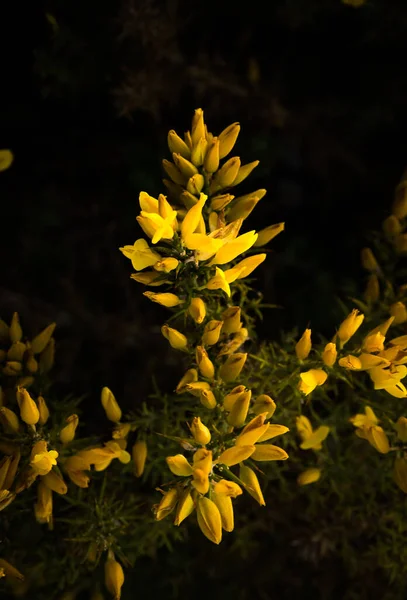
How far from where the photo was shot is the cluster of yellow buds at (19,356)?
114 centimetres

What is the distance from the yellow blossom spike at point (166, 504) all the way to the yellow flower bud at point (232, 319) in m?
0.26

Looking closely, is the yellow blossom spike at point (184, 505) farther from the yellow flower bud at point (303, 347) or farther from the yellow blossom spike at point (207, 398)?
the yellow flower bud at point (303, 347)

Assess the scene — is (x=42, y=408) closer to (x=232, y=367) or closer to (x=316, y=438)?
(x=232, y=367)

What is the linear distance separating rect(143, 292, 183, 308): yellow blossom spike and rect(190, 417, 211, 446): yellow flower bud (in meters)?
0.17

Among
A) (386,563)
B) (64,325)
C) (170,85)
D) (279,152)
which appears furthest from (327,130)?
(386,563)

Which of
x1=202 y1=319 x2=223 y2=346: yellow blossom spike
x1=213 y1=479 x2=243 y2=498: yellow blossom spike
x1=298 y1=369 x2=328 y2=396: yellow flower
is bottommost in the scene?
x1=213 y1=479 x2=243 y2=498: yellow blossom spike

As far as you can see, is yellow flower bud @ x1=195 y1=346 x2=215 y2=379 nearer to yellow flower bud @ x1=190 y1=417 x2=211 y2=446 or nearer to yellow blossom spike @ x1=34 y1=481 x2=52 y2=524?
yellow flower bud @ x1=190 y1=417 x2=211 y2=446

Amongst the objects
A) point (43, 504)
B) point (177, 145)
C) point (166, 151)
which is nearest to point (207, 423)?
point (43, 504)

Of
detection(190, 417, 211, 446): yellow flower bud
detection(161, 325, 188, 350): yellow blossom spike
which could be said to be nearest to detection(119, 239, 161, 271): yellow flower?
detection(161, 325, 188, 350): yellow blossom spike

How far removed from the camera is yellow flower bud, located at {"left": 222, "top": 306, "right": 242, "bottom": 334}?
3.30ft

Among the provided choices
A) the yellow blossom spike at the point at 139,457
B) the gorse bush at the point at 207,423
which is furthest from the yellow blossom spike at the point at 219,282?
the yellow blossom spike at the point at 139,457

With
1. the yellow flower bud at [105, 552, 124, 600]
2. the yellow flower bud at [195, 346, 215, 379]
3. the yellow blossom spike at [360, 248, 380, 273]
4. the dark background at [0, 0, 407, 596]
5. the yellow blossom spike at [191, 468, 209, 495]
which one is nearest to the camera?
the yellow blossom spike at [191, 468, 209, 495]

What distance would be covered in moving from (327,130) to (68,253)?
0.79 metres

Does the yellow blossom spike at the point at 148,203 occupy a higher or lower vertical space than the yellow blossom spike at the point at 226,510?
higher
